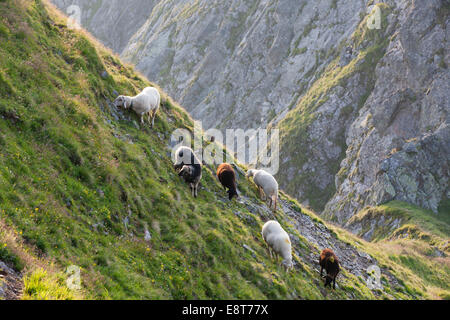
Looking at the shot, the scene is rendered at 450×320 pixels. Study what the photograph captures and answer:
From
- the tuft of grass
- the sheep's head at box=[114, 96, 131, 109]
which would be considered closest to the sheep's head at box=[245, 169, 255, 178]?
the sheep's head at box=[114, 96, 131, 109]

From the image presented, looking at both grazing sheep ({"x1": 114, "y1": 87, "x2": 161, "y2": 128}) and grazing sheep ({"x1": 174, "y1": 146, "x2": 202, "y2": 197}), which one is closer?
grazing sheep ({"x1": 174, "y1": 146, "x2": 202, "y2": 197})

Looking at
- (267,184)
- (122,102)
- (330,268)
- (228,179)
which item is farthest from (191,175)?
(330,268)

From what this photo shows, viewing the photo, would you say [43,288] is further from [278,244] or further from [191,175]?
[278,244]

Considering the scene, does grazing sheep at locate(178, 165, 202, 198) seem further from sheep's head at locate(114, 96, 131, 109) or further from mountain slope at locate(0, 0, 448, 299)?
sheep's head at locate(114, 96, 131, 109)

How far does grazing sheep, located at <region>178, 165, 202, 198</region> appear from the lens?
16.9 m

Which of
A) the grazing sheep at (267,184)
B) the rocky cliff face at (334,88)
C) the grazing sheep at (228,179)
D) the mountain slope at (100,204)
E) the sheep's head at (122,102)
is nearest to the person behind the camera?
the mountain slope at (100,204)

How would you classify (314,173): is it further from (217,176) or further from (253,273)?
(253,273)

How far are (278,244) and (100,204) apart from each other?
8.06 metres

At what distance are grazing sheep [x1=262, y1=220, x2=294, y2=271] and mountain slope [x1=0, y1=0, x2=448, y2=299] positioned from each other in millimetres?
435

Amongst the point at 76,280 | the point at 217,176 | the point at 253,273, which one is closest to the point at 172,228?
the point at 253,273

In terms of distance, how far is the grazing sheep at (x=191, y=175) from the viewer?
55.4ft

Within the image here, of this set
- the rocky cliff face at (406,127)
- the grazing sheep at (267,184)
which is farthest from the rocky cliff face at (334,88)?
the grazing sheep at (267,184)

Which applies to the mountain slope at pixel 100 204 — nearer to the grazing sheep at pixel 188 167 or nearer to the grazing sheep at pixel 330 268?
the grazing sheep at pixel 188 167
